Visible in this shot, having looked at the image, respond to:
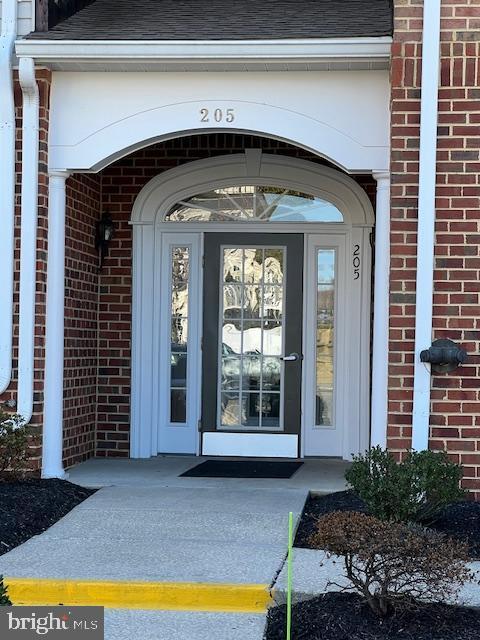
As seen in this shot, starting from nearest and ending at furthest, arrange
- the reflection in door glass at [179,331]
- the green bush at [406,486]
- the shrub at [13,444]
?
the green bush at [406,486] → the shrub at [13,444] → the reflection in door glass at [179,331]

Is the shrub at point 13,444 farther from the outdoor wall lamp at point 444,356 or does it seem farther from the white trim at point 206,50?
the outdoor wall lamp at point 444,356

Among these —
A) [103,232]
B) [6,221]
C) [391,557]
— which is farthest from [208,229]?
[391,557]

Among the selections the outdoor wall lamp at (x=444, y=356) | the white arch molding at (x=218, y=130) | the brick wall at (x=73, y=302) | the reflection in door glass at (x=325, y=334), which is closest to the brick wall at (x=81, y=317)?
the brick wall at (x=73, y=302)

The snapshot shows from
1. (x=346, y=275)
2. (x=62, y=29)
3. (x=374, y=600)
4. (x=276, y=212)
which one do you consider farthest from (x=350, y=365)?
(x=374, y=600)

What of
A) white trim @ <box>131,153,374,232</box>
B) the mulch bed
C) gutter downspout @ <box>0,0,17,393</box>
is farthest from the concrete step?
white trim @ <box>131,153,374,232</box>

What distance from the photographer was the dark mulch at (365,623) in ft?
15.7

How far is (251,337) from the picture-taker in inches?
395

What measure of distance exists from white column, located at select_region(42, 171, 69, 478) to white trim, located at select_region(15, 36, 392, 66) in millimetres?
1063

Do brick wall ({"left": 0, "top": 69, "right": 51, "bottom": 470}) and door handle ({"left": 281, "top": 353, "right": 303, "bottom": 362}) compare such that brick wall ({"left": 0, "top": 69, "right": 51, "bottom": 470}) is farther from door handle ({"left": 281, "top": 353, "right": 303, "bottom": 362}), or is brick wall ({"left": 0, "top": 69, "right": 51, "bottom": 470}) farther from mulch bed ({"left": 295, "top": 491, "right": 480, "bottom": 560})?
door handle ({"left": 281, "top": 353, "right": 303, "bottom": 362})

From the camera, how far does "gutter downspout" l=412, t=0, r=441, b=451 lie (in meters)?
7.34

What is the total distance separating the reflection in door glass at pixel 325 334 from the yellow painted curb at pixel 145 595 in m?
4.50

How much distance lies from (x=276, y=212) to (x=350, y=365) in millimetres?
1778

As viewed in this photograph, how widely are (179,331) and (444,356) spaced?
Result: 11.7 ft

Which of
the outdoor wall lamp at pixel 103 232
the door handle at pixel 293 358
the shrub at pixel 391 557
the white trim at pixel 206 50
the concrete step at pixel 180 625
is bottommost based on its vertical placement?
the concrete step at pixel 180 625
